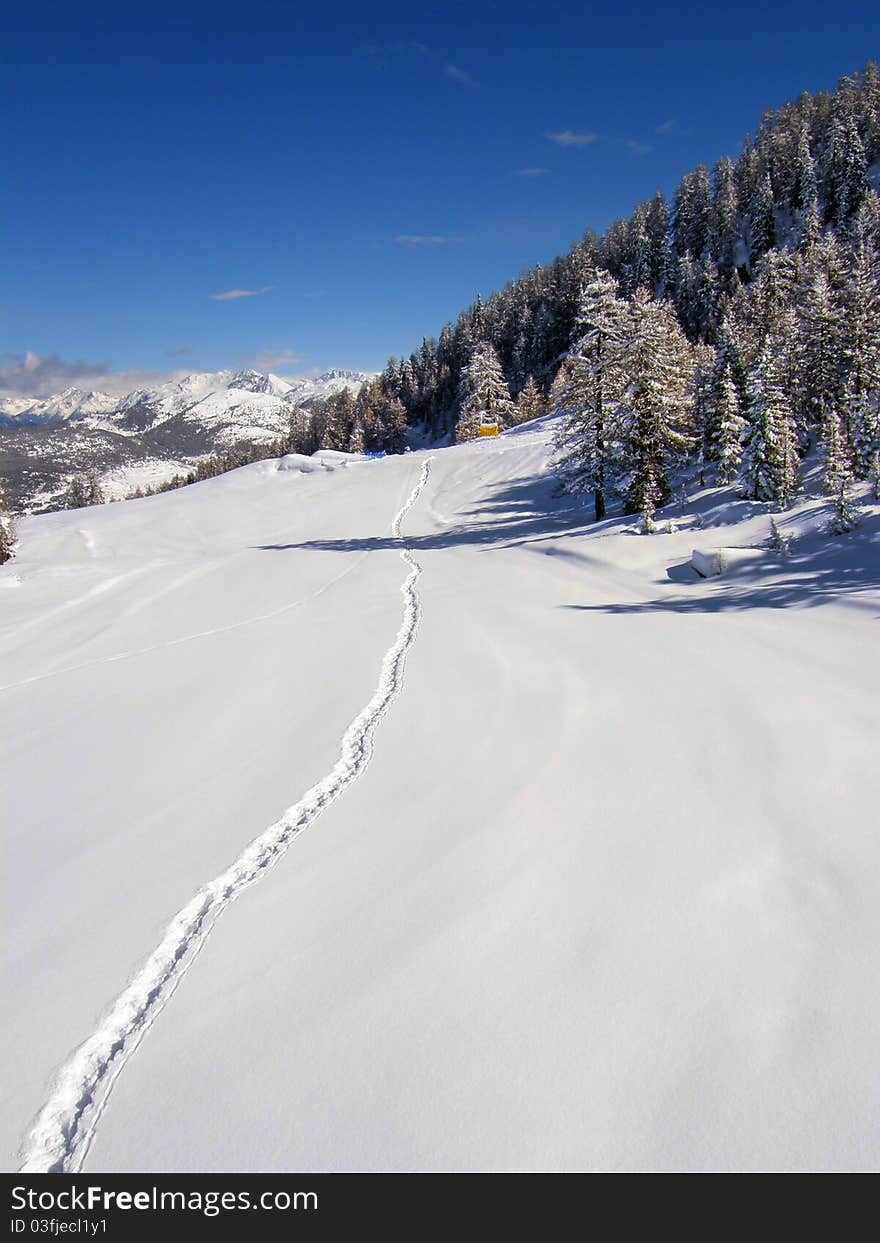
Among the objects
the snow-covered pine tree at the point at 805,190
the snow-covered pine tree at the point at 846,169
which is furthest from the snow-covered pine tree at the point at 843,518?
the snow-covered pine tree at the point at 846,169

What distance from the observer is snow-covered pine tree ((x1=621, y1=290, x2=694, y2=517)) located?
70.9ft

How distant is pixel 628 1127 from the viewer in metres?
2.12

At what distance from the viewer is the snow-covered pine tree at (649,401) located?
21.6 meters

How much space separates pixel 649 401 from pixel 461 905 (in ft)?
72.0

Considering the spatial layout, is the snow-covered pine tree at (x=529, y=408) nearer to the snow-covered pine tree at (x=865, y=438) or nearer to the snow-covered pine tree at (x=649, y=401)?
the snow-covered pine tree at (x=649, y=401)

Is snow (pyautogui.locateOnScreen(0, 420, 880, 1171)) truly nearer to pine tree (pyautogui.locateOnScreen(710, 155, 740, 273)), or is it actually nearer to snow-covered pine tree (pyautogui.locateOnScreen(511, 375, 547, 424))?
snow-covered pine tree (pyautogui.locateOnScreen(511, 375, 547, 424))

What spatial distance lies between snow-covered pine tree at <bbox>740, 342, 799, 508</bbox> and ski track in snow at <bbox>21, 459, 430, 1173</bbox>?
18.4m

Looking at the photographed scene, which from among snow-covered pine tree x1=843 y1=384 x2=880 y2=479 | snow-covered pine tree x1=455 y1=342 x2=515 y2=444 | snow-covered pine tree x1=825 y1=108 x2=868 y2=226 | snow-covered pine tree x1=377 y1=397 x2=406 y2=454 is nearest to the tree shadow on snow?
snow-covered pine tree x1=843 y1=384 x2=880 y2=479

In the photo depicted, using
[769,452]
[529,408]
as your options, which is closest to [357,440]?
[529,408]

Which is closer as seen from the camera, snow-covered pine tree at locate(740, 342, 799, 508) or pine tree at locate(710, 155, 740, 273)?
snow-covered pine tree at locate(740, 342, 799, 508)

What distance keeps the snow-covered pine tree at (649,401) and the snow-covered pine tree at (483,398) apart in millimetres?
44396

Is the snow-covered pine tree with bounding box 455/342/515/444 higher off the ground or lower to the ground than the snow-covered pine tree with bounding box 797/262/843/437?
higher
